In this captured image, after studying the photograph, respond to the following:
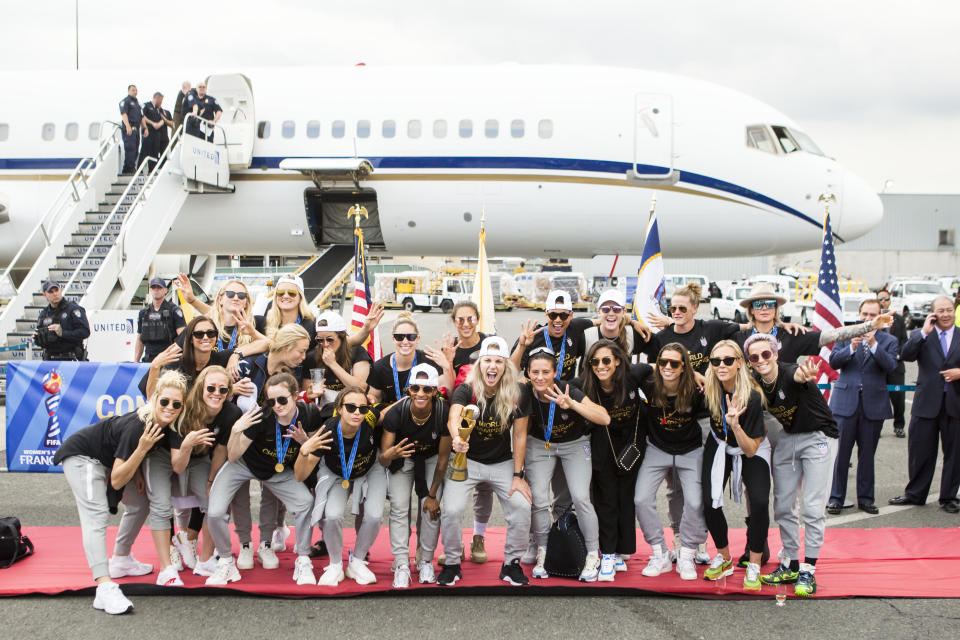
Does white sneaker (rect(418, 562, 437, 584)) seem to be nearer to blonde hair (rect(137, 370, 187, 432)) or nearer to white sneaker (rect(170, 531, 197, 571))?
white sneaker (rect(170, 531, 197, 571))

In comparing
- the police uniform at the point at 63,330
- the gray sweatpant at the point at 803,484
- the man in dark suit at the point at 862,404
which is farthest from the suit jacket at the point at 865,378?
the police uniform at the point at 63,330

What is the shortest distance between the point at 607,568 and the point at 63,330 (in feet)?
26.8

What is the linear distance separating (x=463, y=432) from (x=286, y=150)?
9.89 meters

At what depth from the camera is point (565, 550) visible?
5.42 m

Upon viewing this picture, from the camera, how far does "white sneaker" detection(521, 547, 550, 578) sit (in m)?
5.42

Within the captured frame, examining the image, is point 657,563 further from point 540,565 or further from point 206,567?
point 206,567

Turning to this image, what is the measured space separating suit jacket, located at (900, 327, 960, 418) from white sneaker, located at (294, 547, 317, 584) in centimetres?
572

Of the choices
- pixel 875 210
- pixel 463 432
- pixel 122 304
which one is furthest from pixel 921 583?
pixel 122 304

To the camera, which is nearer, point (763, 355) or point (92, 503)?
point (92, 503)

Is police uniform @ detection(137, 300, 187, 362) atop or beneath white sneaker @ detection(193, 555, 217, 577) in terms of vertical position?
atop

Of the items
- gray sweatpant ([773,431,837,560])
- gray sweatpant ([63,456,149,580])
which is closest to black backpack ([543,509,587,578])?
gray sweatpant ([773,431,837,560])

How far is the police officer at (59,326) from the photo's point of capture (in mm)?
10078

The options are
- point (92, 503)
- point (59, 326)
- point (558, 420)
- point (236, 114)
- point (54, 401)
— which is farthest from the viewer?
point (236, 114)

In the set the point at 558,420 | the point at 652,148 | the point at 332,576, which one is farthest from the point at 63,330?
the point at 652,148
